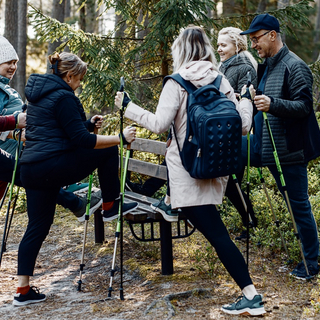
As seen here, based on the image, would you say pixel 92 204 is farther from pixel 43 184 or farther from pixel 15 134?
pixel 15 134

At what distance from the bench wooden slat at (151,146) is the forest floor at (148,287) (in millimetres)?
1143

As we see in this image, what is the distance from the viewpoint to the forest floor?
395 centimetres

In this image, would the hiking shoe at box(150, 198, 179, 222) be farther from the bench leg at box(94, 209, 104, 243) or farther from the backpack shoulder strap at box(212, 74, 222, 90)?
the bench leg at box(94, 209, 104, 243)

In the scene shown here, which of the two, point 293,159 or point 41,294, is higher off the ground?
point 293,159

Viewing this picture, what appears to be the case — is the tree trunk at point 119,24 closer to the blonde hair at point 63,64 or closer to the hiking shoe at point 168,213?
the blonde hair at point 63,64

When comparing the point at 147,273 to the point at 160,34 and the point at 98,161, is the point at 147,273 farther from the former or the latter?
the point at 160,34

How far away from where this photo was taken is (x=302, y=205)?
4.46 metres

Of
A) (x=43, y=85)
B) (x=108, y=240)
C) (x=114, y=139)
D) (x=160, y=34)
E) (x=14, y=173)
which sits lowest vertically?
(x=108, y=240)

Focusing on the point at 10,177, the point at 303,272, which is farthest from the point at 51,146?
the point at 303,272

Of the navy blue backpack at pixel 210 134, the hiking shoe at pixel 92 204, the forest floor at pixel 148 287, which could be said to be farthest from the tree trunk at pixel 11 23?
the navy blue backpack at pixel 210 134

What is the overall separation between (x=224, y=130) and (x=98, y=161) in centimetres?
138

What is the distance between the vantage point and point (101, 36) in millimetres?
8523

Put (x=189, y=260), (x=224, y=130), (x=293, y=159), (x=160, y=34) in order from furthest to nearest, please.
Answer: (x=160, y=34) → (x=189, y=260) → (x=293, y=159) → (x=224, y=130)

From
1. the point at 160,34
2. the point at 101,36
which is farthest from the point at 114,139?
the point at 101,36
